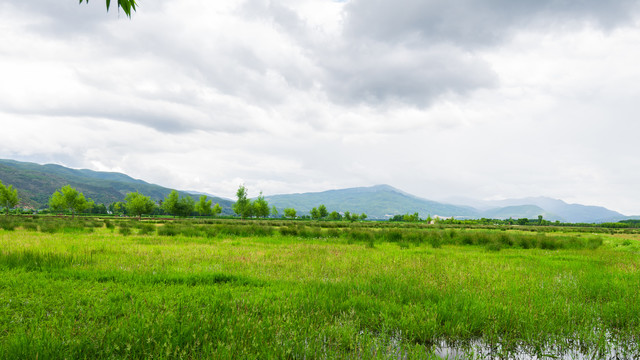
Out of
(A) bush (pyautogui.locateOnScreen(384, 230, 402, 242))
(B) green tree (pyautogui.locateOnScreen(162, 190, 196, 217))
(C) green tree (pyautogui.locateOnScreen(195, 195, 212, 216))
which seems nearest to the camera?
(A) bush (pyautogui.locateOnScreen(384, 230, 402, 242))

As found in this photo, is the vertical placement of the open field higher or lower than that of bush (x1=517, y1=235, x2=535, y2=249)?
higher

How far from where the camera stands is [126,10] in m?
3.14

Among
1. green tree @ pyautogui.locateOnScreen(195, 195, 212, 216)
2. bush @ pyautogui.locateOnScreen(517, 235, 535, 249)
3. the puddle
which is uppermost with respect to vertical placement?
the puddle

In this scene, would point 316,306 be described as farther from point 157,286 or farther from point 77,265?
point 77,265

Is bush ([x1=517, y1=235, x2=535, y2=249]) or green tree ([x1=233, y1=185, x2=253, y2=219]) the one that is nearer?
bush ([x1=517, y1=235, x2=535, y2=249])

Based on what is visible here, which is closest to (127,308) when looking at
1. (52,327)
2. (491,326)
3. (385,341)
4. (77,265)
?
(52,327)

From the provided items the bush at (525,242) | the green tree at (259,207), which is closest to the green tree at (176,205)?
the green tree at (259,207)

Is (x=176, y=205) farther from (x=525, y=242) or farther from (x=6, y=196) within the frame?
(x=525, y=242)

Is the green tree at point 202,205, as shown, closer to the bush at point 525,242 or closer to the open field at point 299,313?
the bush at point 525,242

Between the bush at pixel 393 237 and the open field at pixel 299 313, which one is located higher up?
the open field at pixel 299 313

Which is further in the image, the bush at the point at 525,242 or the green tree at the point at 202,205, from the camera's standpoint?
the green tree at the point at 202,205

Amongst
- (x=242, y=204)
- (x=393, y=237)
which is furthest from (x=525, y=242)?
(x=242, y=204)

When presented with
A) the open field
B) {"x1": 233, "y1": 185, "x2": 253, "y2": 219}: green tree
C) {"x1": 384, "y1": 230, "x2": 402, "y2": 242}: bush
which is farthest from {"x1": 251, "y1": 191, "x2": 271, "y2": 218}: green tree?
the open field

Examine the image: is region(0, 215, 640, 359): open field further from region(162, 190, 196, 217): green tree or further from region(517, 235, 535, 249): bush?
region(162, 190, 196, 217): green tree
